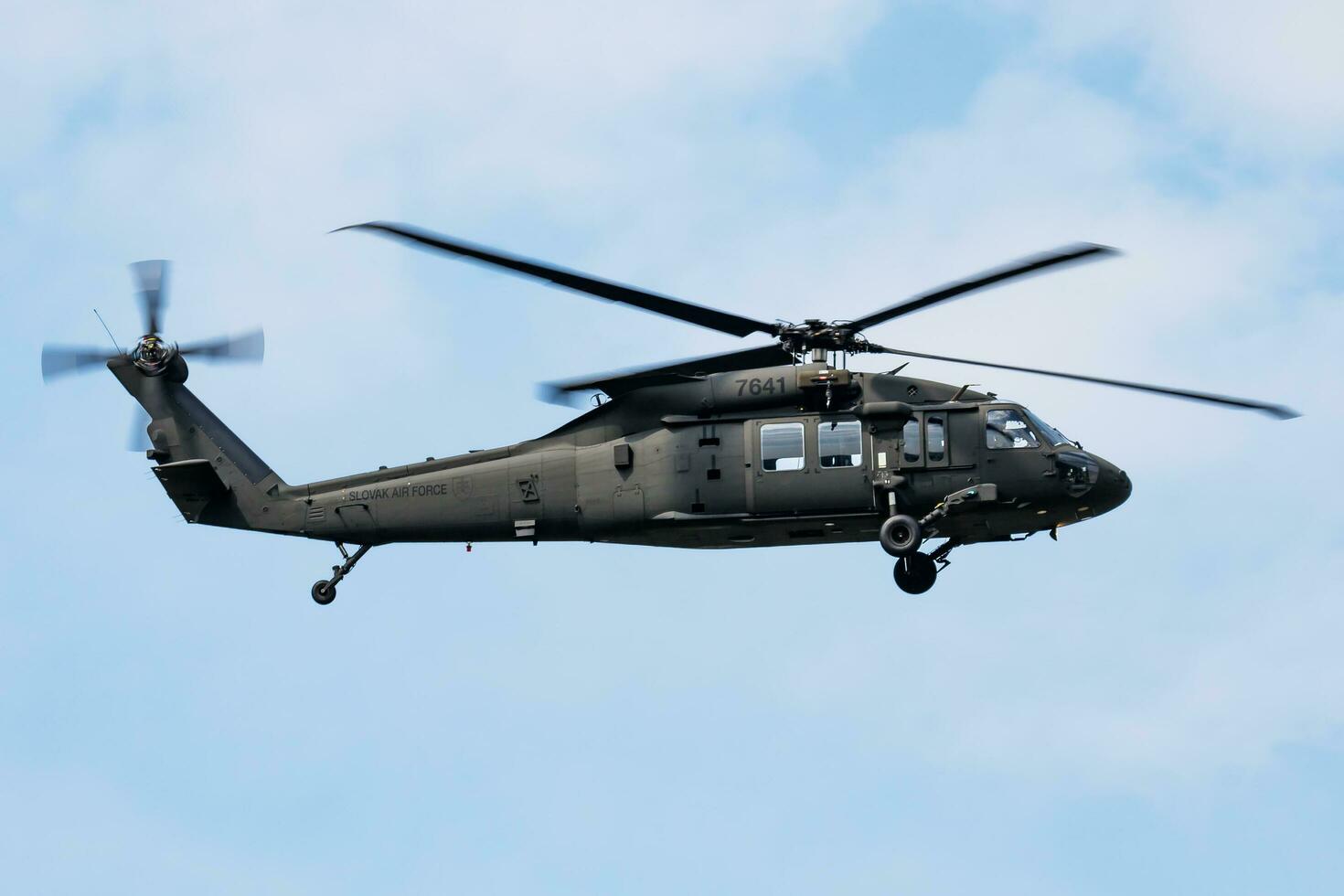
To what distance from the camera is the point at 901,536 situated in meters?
27.6

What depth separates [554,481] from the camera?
29.1m

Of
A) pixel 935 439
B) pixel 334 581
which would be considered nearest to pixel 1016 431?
pixel 935 439

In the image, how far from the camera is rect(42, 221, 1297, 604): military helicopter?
27.8m

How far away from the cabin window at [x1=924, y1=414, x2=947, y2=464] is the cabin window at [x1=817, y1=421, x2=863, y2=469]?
1.07 metres

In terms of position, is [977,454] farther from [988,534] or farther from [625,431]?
[625,431]

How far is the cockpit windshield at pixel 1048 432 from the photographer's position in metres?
28.2

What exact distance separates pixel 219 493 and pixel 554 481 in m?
6.47

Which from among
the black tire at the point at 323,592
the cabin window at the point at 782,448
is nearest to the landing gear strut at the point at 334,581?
the black tire at the point at 323,592

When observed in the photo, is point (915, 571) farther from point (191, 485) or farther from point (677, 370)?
point (191, 485)

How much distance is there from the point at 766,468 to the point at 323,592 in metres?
8.36

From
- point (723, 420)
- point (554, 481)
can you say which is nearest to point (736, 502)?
point (723, 420)

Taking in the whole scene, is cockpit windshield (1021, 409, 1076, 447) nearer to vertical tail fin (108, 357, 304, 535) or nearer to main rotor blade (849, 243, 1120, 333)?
main rotor blade (849, 243, 1120, 333)

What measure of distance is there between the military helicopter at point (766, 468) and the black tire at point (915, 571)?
23mm

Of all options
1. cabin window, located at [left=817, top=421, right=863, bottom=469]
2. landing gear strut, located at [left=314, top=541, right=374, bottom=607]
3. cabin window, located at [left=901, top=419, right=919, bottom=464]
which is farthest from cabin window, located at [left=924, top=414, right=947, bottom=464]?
landing gear strut, located at [left=314, top=541, right=374, bottom=607]
